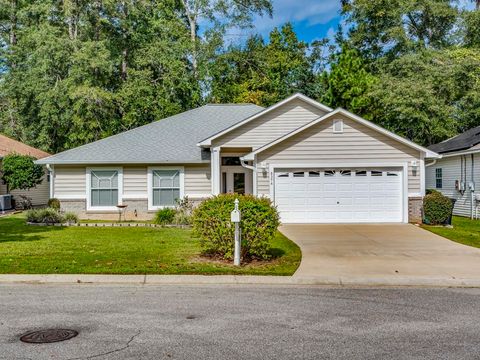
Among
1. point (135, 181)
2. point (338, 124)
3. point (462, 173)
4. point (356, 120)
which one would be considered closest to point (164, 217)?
point (135, 181)

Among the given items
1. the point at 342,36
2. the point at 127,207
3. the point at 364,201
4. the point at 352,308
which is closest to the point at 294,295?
the point at 352,308

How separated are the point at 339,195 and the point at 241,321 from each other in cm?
1316

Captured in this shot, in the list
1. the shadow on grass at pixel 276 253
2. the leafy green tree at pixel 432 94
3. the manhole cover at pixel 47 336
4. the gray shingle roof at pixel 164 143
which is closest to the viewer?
the manhole cover at pixel 47 336

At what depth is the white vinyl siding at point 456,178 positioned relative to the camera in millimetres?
21608

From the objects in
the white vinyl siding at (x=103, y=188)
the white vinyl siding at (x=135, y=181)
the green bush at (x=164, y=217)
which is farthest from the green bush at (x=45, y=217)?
the green bush at (x=164, y=217)

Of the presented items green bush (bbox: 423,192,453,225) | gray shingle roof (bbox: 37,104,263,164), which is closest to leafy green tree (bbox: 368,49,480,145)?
gray shingle roof (bbox: 37,104,263,164)

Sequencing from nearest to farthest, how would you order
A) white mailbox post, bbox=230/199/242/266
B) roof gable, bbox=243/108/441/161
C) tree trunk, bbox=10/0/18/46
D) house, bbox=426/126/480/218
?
white mailbox post, bbox=230/199/242/266 → roof gable, bbox=243/108/441/161 → house, bbox=426/126/480/218 → tree trunk, bbox=10/0/18/46

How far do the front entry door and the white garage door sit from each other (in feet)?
13.6

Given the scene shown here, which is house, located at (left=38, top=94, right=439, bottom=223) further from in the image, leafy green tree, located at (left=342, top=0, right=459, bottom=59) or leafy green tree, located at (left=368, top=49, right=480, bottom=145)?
leafy green tree, located at (left=342, top=0, right=459, bottom=59)

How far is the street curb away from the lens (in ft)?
27.8

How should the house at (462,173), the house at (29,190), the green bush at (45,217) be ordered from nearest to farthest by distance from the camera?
the green bush at (45,217)
the house at (462,173)
the house at (29,190)

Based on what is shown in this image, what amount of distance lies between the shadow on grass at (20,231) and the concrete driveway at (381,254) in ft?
26.0

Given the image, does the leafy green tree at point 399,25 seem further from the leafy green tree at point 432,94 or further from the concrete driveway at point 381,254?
the concrete driveway at point 381,254

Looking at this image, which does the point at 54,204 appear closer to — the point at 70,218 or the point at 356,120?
the point at 70,218
